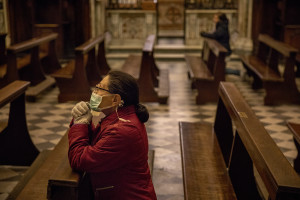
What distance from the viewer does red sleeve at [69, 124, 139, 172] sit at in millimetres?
2391

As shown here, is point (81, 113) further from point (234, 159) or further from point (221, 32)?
point (221, 32)

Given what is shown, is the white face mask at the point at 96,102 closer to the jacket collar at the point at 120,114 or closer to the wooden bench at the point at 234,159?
the jacket collar at the point at 120,114

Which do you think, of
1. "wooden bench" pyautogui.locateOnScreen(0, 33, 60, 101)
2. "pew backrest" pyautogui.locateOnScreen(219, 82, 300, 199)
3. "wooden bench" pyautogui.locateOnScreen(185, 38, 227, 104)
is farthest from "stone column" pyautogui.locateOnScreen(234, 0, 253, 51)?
"pew backrest" pyautogui.locateOnScreen(219, 82, 300, 199)

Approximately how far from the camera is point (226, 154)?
157 inches

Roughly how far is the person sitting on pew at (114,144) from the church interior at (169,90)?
0.43ft

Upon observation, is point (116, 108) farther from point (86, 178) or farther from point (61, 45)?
point (61, 45)

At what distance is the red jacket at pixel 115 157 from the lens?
2.40 metres

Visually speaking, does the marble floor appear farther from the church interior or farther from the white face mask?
the white face mask

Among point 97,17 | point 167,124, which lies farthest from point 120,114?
point 97,17

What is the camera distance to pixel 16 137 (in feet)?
15.1

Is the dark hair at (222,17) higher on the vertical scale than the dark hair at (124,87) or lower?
higher

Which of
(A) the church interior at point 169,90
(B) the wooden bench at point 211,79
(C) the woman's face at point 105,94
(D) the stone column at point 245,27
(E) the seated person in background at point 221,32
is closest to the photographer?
(C) the woman's face at point 105,94

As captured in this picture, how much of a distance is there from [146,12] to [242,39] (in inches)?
102

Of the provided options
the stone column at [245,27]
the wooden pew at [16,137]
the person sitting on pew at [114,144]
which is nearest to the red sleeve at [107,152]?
the person sitting on pew at [114,144]
